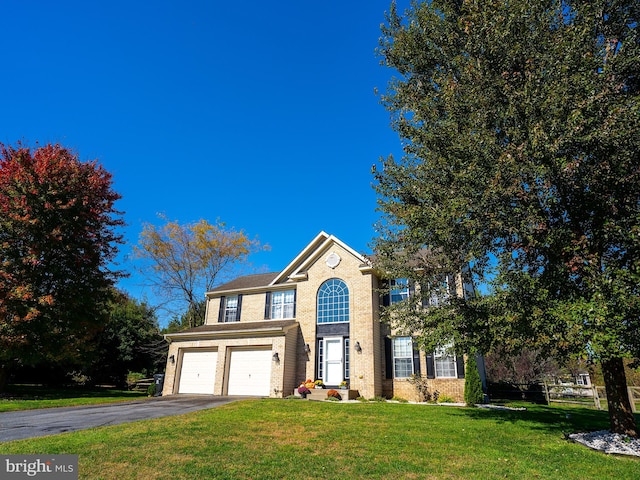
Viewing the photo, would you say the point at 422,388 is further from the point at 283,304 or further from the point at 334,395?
the point at 283,304

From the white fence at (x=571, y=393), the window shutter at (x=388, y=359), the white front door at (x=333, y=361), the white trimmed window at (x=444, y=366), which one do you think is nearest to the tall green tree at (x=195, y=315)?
the white front door at (x=333, y=361)

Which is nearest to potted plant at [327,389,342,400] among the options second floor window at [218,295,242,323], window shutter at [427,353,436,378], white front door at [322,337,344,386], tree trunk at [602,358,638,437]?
white front door at [322,337,344,386]

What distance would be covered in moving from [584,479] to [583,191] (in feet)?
19.0

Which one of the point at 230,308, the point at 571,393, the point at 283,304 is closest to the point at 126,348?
the point at 230,308

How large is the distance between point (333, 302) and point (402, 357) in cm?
461

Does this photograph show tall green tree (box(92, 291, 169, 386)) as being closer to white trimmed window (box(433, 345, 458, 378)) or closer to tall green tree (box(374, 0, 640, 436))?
white trimmed window (box(433, 345, 458, 378))

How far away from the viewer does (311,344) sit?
20000 mm

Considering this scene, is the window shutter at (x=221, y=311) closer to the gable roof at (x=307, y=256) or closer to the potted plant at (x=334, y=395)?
the gable roof at (x=307, y=256)

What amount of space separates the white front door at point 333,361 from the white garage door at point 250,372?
3022 millimetres

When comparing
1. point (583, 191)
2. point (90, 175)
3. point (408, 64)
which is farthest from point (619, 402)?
point (90, 175)

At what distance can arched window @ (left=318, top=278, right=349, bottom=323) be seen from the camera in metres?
20.1

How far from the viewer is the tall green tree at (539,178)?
300 inches

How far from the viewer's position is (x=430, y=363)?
704 inches

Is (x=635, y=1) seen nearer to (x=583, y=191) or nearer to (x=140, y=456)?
(x=583, y=191)
